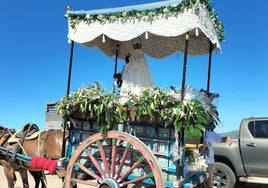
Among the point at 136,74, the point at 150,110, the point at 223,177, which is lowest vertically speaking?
the point at 223,177

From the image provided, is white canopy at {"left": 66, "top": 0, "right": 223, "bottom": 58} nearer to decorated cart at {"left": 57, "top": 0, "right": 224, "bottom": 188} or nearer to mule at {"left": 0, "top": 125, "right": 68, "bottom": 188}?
decorated cart at {"left": 57, "top": 0, "right": 224, "bottom": 188}

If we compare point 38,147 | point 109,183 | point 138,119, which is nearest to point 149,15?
point 138,119

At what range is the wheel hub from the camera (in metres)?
5.91

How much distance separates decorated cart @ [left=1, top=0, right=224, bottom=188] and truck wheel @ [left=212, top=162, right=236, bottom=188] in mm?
3770

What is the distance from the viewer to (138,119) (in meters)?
6.08

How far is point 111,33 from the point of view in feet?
22.2

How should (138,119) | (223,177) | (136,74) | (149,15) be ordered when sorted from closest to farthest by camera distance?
(138,119) < (149,15) < (136,74) < (223,177)

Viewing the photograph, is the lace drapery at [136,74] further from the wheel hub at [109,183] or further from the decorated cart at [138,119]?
the wheel hub at [109,183]

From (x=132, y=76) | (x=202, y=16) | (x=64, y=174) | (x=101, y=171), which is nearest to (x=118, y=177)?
(x=101, y=171)

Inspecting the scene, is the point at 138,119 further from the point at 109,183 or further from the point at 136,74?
the point at 136,74

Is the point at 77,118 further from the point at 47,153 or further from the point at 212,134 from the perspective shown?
the point at 212,134

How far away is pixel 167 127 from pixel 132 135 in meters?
0.59

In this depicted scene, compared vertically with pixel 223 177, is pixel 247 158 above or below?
above

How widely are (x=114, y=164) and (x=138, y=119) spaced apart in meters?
0.79
